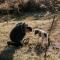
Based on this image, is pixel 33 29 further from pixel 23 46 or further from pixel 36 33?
pixel 23 46

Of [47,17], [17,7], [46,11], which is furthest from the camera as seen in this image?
[17,7]

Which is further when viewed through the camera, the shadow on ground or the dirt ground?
the shadow on ground

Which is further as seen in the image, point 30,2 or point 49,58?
point 30,2

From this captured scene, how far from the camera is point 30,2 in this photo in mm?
7352

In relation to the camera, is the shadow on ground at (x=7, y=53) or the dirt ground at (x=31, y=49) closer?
the dirt ground at (x=31, y=49)

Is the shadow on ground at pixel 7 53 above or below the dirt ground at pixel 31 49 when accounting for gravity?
below

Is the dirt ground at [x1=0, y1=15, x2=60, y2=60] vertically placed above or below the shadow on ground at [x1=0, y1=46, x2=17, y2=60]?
above

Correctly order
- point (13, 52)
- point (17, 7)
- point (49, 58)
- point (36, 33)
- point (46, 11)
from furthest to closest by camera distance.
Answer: point (17, 7) < point (46, 11) < point (36, 33) < point (13, 52) < point (49, 58)

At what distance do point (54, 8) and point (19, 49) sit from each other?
236 centimetres

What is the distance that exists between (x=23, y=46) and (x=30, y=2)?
7.93ft

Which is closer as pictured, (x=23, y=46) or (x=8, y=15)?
(x=23, y=46)

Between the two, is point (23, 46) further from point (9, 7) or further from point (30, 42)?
point (9, 7)

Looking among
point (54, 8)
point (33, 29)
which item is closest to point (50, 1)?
point (54, 8)

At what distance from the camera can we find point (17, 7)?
7.50 m
